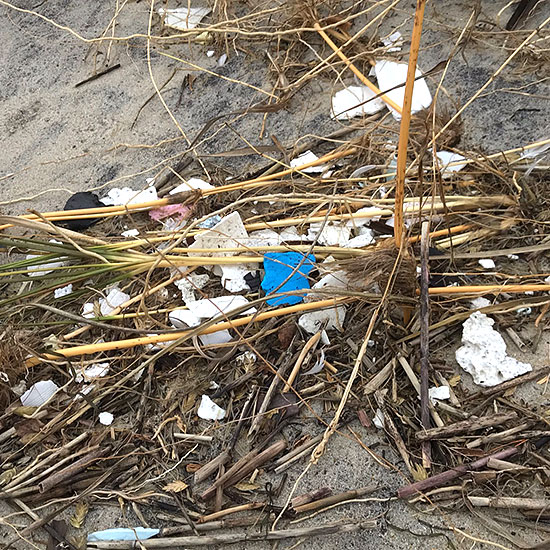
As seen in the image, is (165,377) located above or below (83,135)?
below

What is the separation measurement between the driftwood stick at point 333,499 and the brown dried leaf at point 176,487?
28cm

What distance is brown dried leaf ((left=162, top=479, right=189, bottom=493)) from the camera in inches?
54.6

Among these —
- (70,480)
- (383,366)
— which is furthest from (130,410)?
(383,366)

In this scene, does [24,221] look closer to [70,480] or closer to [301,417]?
[70,480]

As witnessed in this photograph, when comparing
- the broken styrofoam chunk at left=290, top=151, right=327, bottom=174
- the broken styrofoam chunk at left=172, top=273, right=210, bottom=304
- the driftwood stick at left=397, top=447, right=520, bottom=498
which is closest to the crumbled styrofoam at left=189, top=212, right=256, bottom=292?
the broken styrofoam chunk at left=172, top=273, right=210, bottom=304

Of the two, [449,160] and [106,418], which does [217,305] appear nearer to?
[106,418]

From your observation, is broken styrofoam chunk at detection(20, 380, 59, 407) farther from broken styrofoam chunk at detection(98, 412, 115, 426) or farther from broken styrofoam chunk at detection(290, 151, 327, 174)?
broken styrofoam chunk at detection(290, 151, 327, 174)

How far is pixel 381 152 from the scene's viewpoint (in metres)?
2.02

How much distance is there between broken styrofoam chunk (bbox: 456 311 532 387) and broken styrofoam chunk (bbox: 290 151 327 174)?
0.78 m

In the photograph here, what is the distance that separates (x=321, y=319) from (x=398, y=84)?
1170mm

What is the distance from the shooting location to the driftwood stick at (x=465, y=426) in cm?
136

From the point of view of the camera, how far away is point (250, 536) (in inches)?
51.0

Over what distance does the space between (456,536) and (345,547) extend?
0.24 m

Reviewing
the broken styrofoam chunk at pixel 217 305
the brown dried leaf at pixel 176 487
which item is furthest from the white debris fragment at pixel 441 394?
the brown dried leaf at pixel 176 487
